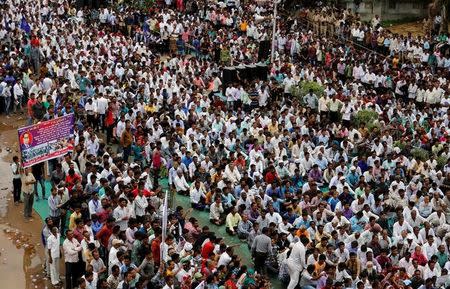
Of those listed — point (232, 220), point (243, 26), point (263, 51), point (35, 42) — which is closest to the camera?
point (232, 220)

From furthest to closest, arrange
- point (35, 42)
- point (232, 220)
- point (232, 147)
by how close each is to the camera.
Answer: point (35, 42), point (232, 147), point (232, 220)

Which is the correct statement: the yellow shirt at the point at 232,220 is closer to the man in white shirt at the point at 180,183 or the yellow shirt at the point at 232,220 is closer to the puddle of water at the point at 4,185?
the man in white shirt at the point at 180,183

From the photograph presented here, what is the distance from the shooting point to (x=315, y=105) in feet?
72.6

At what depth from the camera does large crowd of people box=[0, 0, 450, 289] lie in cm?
1311

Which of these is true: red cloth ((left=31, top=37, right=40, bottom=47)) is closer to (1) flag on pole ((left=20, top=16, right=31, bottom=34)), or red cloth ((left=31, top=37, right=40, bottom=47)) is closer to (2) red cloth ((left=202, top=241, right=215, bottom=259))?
(1) flag on pole ((left=20, top=16, right=31, bottom=34))

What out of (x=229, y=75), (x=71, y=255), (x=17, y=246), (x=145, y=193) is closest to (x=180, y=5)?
(x=229, y=75)

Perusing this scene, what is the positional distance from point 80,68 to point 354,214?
10.4m

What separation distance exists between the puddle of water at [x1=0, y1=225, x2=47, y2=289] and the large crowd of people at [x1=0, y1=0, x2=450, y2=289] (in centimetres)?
36

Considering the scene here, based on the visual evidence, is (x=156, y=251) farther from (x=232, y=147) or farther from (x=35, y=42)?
(x=35, y=42)

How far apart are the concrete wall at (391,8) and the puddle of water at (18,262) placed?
22519mm

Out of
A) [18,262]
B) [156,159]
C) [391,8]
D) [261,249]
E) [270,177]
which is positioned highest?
[391,8]

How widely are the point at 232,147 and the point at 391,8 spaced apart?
18825mm

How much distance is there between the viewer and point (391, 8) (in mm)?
34938

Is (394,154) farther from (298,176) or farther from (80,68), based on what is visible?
(80,68)
